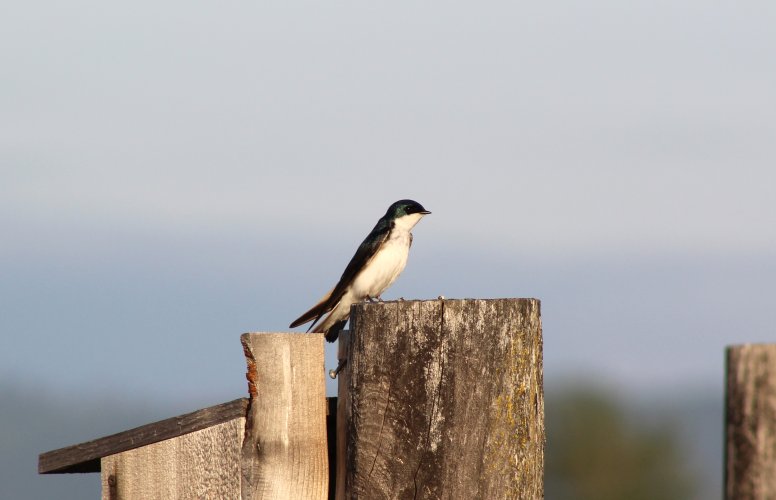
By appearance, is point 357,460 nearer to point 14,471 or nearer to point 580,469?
point 580,469

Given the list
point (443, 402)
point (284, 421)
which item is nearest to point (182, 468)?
point (284, 421)

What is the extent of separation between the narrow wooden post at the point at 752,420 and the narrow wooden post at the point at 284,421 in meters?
1.59

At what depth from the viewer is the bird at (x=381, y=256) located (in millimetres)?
7137

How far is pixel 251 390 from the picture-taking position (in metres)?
3.54

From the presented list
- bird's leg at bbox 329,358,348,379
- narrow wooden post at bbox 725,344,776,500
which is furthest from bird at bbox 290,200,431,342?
narrow wooden post at bbox 725,344,776,500

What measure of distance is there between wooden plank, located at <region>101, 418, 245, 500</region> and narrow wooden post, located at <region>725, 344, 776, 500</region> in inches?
68.9

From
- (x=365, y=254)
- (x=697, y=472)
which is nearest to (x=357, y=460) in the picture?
(x=365, y=254)

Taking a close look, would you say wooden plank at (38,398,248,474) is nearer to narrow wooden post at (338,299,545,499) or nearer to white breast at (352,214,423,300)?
narrow wooden post at (338,299,545,499)

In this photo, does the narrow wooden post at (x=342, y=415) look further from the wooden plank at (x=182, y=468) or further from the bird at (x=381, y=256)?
the bird at (x=381, y=256)

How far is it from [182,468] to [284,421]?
1.65 feet

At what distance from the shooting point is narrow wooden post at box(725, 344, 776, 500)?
6.88 ft

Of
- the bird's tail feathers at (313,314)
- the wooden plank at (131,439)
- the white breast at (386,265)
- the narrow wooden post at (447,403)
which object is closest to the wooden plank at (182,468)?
the wooden plank at (131,439)

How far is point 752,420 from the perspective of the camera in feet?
6.93

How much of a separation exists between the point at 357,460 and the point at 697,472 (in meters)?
45.0
